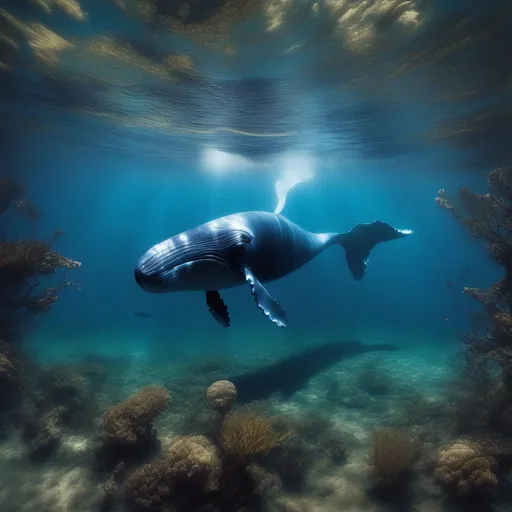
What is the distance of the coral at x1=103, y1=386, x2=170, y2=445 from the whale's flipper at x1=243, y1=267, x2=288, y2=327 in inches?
206

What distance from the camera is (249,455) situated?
636cm

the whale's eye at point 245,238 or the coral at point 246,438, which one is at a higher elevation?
the whale's eye at point 245,238

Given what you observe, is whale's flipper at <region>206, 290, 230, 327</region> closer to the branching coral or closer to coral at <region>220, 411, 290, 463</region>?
coral at <region>220, 411, 290, 463</region>

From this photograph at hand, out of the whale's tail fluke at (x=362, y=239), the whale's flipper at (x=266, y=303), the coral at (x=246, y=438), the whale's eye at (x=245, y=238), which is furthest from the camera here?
the whale's tail fluke at (x=362, y=239)

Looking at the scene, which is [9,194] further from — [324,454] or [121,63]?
[324,454]

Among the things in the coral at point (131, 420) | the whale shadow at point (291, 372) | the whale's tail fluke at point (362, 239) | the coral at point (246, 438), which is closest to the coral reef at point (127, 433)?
the coral at point (131, 420)

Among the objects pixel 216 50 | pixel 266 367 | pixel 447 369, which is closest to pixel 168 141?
pixel 216 50

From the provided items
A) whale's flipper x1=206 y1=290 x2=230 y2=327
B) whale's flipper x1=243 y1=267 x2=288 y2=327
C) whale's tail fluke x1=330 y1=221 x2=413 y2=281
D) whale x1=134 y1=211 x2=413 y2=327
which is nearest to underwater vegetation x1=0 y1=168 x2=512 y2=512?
whale's flipper x1=206 y1=290 x2=230 y2=327

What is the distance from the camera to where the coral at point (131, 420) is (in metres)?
7.50

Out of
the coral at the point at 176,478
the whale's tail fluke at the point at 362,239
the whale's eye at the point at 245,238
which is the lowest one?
the coral at the point at 176,478

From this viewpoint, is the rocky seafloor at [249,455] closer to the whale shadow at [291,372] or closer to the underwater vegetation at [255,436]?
the underwater vegetation at [255,436]

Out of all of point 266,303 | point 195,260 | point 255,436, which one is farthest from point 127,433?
point 195,260

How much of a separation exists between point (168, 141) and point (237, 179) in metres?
19.8

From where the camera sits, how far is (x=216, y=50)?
12.0 metres
